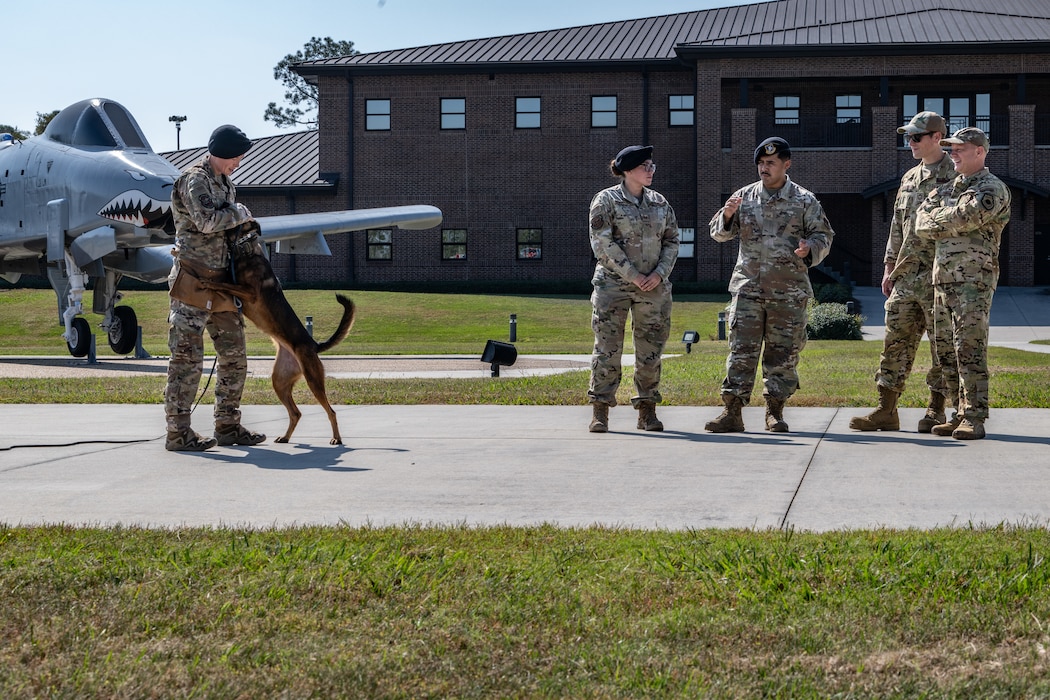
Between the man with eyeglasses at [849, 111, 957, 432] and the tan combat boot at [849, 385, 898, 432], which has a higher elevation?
the man with eyeglasses at [849, 111, 957, 432]

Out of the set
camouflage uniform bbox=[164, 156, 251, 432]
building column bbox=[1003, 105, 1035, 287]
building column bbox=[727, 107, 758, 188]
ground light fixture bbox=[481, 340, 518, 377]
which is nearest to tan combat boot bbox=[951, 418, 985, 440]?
camouflage uniform bbox=[164, 156, 251, 432]

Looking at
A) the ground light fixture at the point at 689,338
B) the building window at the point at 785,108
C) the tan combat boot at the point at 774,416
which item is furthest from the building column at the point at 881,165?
the tan combat boot at the point at 774,416

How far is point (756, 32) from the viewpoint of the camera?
43.8 m

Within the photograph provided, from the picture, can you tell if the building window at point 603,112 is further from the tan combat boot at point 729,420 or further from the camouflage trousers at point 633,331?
the tan combat boot at point 729,420

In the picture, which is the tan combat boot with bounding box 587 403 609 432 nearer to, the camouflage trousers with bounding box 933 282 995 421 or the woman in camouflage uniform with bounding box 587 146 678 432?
the woman in camouflage uniform with bounding box 587 146 678 432

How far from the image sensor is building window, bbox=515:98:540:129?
148 ft

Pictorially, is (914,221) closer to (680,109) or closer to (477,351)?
(477,351)

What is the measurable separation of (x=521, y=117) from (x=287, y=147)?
450 inches

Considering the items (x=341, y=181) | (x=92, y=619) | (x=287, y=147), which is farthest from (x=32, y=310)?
(x=92, y=619)

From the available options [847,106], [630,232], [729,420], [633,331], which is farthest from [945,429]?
[847,106]

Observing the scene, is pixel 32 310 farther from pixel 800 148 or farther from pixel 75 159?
pixel 800 148

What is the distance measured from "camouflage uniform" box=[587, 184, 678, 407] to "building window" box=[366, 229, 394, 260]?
37.6m

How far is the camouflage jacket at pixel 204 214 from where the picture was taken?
764 cm

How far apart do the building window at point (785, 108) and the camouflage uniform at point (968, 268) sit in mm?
37504
